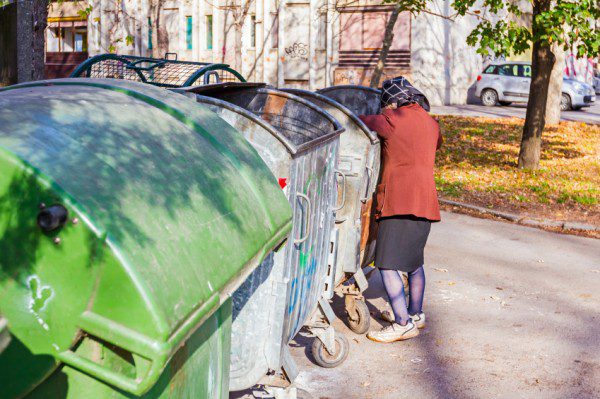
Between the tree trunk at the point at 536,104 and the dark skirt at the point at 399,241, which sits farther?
the tree trunk at the point at 536,104

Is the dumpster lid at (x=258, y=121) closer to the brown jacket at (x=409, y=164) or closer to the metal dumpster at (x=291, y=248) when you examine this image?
the metal dumpster at (x=291, y=248)

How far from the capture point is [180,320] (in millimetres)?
2182

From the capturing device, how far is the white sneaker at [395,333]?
5.81 m

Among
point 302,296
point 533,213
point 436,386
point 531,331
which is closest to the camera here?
point 302,296

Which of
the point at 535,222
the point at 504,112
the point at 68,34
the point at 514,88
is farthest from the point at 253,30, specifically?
the point at 535,222

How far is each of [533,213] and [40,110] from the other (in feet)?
30.1

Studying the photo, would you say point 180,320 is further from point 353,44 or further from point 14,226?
point 353,44

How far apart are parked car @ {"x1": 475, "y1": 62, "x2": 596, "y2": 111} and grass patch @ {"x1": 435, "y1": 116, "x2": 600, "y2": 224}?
6490 mm

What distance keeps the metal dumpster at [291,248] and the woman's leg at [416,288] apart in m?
0.80

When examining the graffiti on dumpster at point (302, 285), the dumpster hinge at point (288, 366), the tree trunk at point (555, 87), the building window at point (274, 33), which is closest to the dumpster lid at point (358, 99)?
the graffiti on dumpster at point (302, 285)

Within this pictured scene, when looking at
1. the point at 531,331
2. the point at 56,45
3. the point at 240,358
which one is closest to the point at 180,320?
the point at 240,358

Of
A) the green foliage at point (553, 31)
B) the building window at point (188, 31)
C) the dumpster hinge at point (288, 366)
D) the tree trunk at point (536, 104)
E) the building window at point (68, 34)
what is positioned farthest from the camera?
the building window at point (68, 34)

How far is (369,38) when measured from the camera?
2922 cm

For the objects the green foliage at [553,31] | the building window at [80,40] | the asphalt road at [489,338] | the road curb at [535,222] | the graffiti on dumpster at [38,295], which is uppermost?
the building window at [80,40]
